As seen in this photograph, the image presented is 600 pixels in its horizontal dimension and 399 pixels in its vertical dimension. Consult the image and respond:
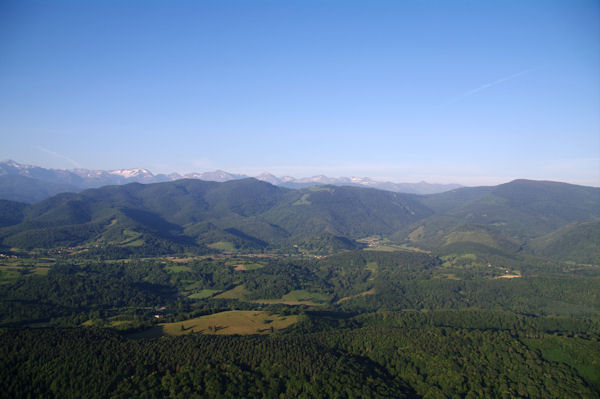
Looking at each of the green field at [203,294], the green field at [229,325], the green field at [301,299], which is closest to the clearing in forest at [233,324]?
the green field at [229,325]

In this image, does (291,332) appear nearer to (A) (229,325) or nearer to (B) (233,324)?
(B) (233,324)

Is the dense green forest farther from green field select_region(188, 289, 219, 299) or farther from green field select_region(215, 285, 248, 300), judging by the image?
green field select_region(215, 285, 248, 300)

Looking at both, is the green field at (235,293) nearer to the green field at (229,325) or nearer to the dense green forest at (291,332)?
the dense green forest at (291,332)

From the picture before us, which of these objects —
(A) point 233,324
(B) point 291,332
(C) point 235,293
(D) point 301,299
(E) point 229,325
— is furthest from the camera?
(C) point 235,293

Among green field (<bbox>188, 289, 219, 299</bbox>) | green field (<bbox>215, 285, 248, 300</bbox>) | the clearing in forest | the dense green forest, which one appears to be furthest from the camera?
green field (<bbox>215, 285, 248, 300</bbox>)

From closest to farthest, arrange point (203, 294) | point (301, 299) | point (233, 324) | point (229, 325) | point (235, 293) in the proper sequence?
point (229, 325), point (233, 324), point (301, 299), point (203, 294), point (235, 293)

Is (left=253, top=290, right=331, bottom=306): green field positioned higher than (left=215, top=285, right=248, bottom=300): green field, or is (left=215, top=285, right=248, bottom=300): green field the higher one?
(left=215, top=285, right=248, bottom=300): green field

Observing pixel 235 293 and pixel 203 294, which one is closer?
pixel 203 294

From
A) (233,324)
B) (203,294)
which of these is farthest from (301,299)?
(233,324)

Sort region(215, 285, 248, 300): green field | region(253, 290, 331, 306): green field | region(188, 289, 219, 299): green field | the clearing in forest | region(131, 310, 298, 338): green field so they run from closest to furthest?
region(131, 310, 298, 338): green field, the clearing in forest, region(253, 290, 331, 306): green field, region(188, 289, 219, 299): green field, region(215, 285, 248, 300): green field

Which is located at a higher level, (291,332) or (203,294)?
(291,332)

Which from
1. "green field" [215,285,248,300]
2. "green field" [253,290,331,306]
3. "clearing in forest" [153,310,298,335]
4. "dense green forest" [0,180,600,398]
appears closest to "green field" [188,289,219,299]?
"dense green forest" [0,180,600,398]

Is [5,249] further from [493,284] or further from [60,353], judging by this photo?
[493,284]
